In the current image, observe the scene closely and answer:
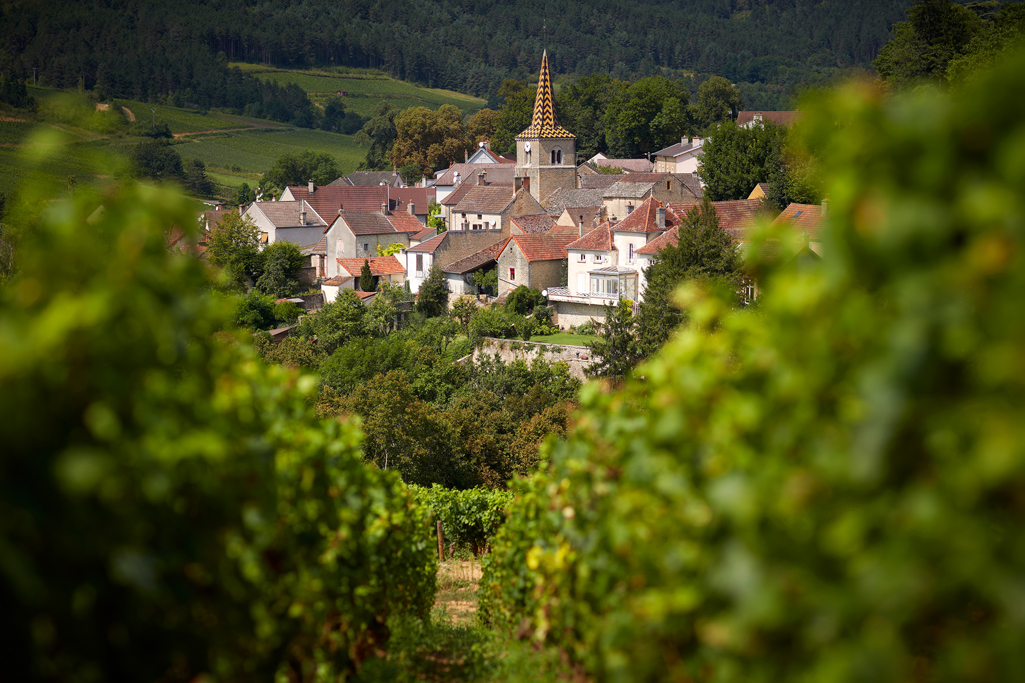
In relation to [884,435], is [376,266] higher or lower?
lower

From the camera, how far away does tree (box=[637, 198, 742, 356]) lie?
33.9 metres

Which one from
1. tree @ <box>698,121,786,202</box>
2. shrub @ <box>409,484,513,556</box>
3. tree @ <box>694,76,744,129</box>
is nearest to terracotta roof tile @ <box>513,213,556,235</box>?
tree @ <box>698,121,786,202</box>

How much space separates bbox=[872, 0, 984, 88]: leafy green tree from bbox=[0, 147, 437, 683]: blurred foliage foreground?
157 feet

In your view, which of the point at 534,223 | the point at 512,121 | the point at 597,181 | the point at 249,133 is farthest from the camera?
the point at 249,133

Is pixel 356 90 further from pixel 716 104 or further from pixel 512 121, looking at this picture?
pixel 716 104

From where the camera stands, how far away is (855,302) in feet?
6.79

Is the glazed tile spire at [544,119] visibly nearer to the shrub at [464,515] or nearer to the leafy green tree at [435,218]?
the leafy green tree at [435,218]

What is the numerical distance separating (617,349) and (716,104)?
88.7 meters

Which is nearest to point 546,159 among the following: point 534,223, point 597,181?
point 597,181

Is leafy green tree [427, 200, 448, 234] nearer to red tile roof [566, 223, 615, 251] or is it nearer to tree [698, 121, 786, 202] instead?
red tile roof [566, 223, 615, 251]

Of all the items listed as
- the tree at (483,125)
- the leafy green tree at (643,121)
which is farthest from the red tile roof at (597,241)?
the tree at (483,125)

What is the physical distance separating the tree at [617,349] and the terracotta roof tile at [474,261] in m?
16.0

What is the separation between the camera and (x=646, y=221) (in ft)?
148

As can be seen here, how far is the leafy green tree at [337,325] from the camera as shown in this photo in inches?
1706
